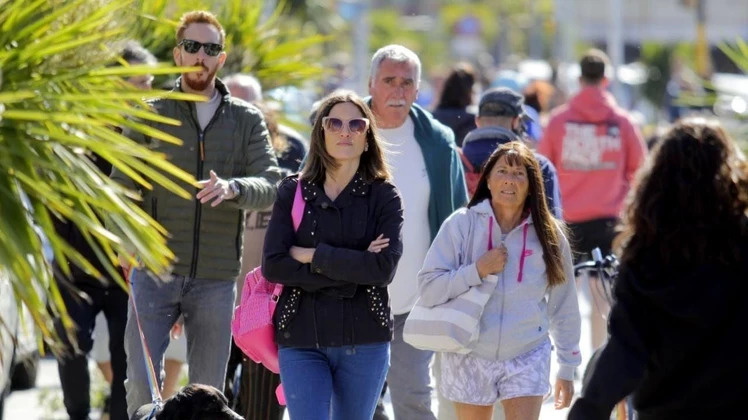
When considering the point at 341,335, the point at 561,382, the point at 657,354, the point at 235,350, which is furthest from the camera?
the point at 235,350

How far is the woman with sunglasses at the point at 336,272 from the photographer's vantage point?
19.1 feet

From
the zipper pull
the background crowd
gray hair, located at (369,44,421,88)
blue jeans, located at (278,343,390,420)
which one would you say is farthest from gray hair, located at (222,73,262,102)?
blue jeans, located at (278,343,390,420)

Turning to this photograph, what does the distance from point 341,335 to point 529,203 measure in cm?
108

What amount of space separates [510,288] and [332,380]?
83cm

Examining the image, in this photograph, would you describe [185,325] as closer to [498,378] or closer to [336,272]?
[336,272]

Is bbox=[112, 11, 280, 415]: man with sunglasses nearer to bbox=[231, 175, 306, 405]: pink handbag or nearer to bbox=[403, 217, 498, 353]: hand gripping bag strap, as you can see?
bbox=[231, 175, 306, 405]: pink handbag

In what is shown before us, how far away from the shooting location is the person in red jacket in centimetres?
1058

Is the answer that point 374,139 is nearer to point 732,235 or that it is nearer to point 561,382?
point 561,382

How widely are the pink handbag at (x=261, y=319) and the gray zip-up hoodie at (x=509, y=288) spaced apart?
630 millimetres

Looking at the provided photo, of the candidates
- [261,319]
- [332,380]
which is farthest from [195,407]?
[332,380]

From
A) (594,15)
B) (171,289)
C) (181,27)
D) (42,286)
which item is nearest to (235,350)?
(171,289)

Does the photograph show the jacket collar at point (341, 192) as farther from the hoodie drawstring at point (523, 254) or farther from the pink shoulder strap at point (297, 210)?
the hoodie drawstring at point (523, 254)

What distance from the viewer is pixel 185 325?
694cm

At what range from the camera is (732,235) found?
14.1ft
